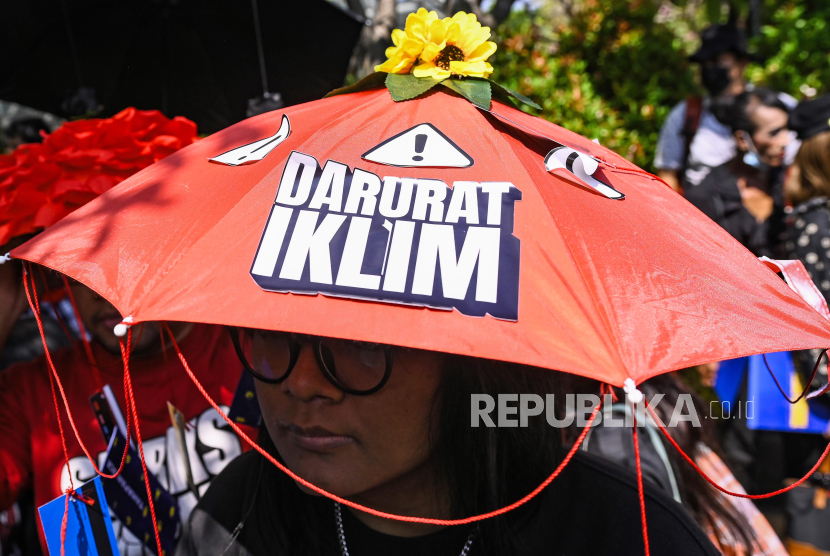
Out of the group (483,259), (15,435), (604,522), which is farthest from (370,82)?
(15,435)

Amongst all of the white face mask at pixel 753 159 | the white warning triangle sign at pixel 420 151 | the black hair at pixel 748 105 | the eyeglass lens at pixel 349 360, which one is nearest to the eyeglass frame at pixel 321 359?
the eyeglass lens at pixel 349 360

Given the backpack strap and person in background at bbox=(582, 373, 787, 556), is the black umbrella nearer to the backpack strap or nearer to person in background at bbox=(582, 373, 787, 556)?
person in background at bbox=(582, 373, 787, 556)

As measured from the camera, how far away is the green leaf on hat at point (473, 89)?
4.49ft

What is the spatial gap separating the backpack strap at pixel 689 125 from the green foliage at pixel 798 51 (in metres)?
2.11

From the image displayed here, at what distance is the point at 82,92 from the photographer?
2746mm

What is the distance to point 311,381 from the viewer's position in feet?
4.34

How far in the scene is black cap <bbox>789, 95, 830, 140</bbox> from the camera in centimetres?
328

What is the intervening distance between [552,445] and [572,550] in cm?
24

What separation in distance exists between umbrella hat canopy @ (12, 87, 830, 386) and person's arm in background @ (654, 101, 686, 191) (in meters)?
3.60

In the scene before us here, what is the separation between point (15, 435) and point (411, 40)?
5.50 feet

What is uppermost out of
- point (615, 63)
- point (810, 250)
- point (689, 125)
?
point (615, 63)

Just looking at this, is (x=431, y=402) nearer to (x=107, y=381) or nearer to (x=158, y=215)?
(x=158, y=215)

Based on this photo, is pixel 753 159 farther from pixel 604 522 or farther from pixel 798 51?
pixel 604 522

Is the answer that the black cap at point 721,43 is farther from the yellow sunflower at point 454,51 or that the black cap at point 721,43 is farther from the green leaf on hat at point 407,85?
the green leaf on hat at point 407,85
